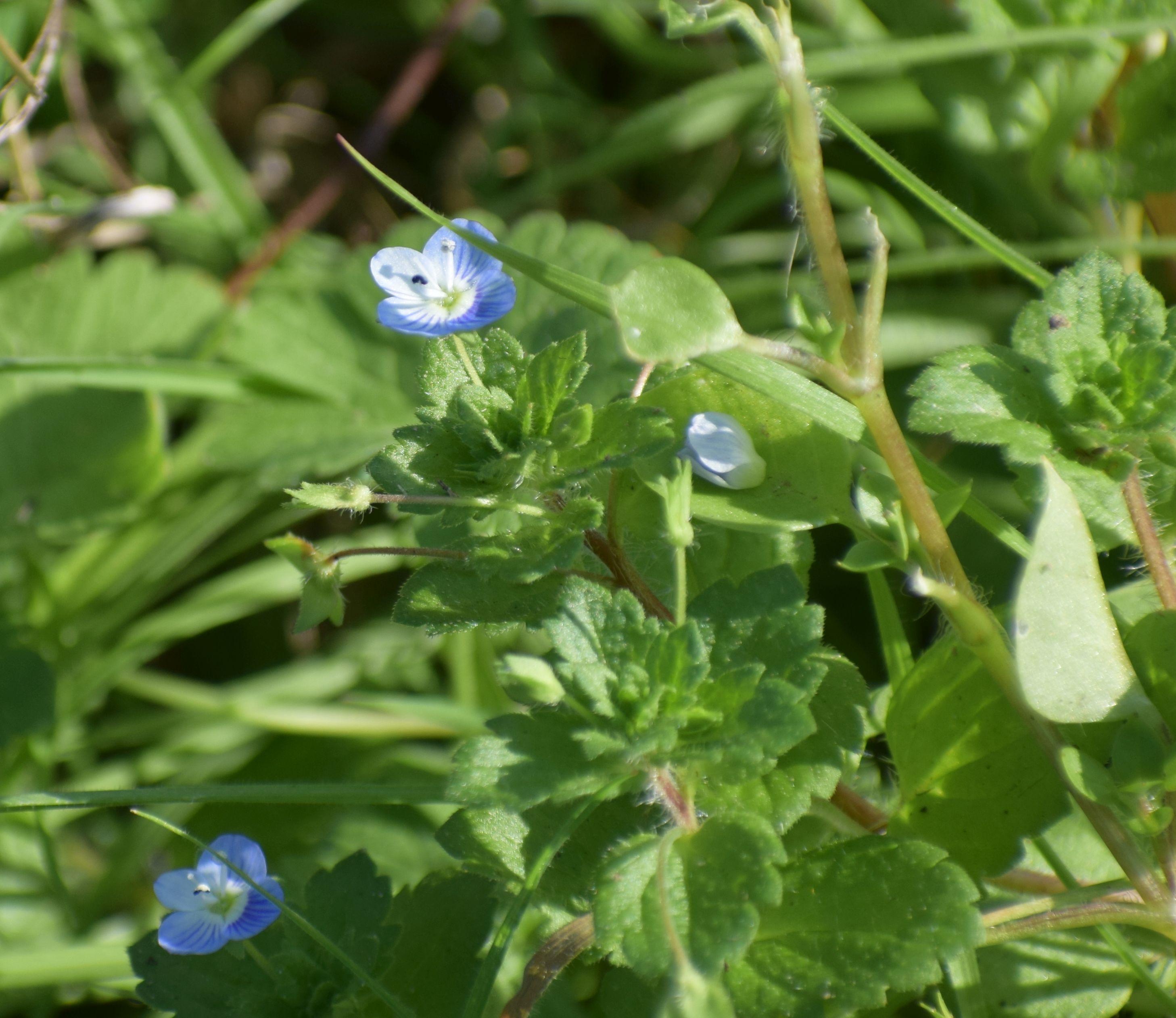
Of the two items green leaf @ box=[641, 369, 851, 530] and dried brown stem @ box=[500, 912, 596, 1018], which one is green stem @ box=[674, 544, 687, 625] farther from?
dried brown stem @ box=[500, 912, 596, 1018]

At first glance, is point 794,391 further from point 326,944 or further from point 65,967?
point 65,967

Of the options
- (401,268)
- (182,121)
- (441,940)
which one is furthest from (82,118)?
(441,940)

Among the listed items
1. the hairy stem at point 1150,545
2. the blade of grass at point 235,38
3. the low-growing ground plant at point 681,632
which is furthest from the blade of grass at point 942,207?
the blade of grass at point 235,38

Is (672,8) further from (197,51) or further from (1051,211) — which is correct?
(197,51)

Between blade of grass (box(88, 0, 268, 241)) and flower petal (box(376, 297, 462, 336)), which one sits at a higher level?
flower petal (box(376, 297, 462, 336))

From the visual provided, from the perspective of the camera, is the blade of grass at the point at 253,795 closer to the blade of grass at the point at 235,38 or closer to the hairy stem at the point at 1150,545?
the hairy stem at the point at 1150,545

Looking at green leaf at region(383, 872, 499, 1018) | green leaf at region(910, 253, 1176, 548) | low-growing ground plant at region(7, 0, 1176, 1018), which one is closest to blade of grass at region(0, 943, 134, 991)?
low-growing ground plant at region(7, 0, 1176, 1018)

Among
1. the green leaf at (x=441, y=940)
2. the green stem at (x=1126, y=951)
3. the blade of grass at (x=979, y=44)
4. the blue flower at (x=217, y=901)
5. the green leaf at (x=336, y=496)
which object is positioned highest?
the blade of grass at (x=979, y=44)

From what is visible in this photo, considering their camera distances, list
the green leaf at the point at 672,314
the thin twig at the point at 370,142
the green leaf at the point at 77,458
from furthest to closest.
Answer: the thin twig at the point at 370,142, the green leaf at the point at 77,458, the green leaf at the point at 672,314
